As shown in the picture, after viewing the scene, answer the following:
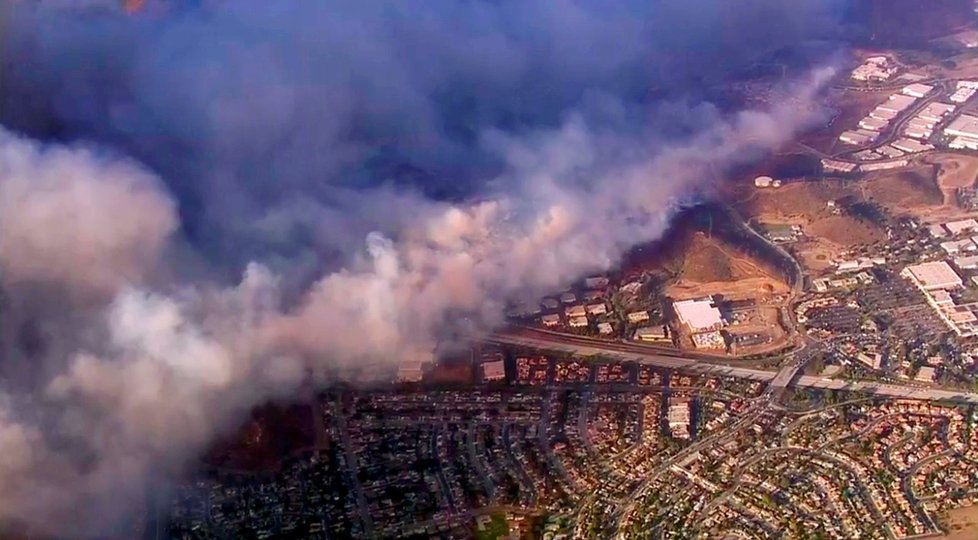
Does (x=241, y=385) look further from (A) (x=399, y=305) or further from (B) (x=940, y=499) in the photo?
(B) (x=940, y=499)

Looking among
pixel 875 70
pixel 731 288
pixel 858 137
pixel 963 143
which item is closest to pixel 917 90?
pixel 875 70

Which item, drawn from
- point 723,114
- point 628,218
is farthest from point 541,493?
point 723,114

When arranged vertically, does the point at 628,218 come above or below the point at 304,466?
above

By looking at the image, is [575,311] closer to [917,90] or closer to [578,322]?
[578,322]

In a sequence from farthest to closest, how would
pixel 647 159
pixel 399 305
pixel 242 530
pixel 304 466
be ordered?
1. pixel 647 159
2. pixel 399 305
3. pixel 304 466
4. pixel 242 530

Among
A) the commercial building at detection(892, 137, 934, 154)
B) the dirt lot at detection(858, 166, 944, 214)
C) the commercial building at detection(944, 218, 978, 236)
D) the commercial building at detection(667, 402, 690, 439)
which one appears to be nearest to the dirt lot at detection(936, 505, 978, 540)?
the commercial building at detection(667, 402, 690, 439)

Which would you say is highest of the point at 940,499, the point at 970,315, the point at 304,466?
the point at 970,315
